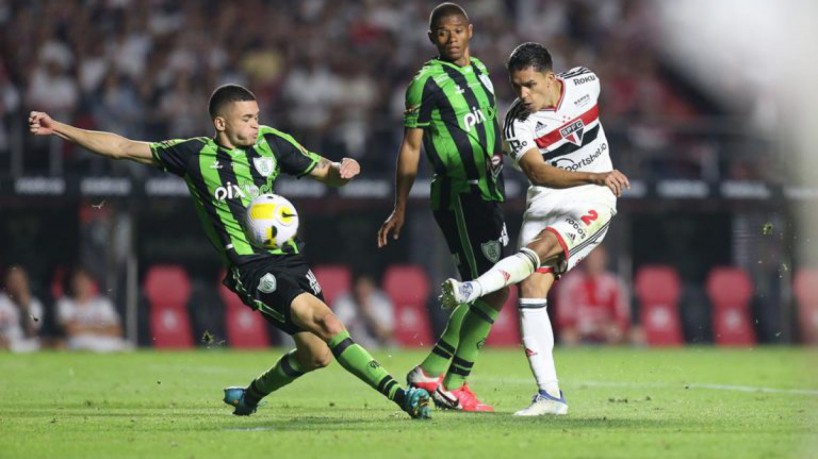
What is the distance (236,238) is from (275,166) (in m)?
0.53

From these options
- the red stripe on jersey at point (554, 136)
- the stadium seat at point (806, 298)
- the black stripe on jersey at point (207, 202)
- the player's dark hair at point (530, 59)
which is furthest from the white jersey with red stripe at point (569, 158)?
the stadium seat at point (806, 298)

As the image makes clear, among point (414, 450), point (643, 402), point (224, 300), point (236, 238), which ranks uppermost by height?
point (236, 238)

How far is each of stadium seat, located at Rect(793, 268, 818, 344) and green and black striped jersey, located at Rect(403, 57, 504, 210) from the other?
32.9 ft

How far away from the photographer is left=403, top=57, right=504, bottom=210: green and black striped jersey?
384 inches

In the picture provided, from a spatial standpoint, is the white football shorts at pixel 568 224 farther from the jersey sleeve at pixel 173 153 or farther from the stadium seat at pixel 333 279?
the stadium seat at pixel 333 279

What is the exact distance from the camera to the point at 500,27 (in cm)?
2203

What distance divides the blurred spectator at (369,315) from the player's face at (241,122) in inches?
391

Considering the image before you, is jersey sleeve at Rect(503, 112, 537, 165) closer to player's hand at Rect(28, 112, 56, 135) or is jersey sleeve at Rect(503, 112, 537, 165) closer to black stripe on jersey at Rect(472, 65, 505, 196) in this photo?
black stripe on jersey at Rect(472, 65, 505, 196)

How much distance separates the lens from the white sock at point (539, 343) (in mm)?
9023

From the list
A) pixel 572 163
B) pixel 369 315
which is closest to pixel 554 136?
pixel 572 163

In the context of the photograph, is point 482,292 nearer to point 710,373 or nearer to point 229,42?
point 710,373

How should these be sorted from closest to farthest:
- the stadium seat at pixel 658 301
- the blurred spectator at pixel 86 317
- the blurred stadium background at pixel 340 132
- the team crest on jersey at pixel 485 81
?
the team crest on jersey at pixel 485 81, the blurred spectator at pixel 86 317, the blurred stadium background at pixel 340 132, the stadium seat at pixel 658 301

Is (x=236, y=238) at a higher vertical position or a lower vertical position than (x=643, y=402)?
higher

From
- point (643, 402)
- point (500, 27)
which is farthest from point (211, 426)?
point (500, 27)
